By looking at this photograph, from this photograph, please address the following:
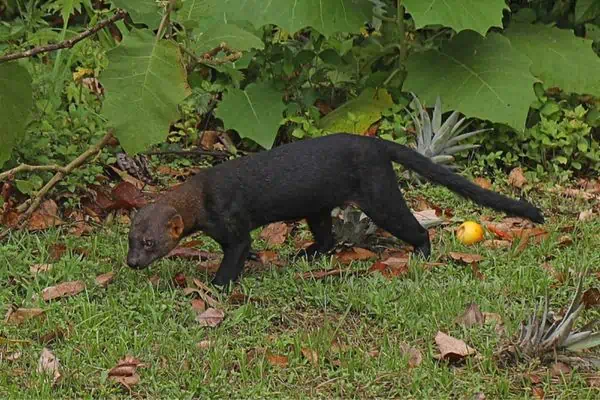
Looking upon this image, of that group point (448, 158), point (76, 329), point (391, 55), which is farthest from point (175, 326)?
point (391, 55)

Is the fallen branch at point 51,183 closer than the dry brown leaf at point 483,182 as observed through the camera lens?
Yes

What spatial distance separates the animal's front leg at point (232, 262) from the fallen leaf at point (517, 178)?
237cm

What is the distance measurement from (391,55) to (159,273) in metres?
2.98

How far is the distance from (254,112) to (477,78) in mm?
1489

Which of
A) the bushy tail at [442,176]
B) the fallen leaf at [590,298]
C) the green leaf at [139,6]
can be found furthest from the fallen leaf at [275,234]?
the fallen leaf at [590,298]

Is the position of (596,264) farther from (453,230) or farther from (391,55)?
(391,55)

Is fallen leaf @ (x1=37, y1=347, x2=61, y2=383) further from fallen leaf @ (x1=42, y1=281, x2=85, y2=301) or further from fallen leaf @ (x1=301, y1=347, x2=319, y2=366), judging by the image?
fallen leaf @ (x1=301, y1=347, x2=319, y2=366)

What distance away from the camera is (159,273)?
18.7 ft

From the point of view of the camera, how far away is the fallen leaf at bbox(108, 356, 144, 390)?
443 centimetres

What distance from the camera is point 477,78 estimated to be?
7305mm

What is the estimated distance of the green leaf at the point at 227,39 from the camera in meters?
5.97

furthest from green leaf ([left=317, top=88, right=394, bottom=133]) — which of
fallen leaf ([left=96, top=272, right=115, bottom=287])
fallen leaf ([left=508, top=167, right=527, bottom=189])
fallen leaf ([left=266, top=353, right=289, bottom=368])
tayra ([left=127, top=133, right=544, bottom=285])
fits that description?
fallen leaf ([left=266, top=353, right=289, bottom=368])

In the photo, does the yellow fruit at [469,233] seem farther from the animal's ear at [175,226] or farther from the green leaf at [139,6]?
the green leaf at [139,6]

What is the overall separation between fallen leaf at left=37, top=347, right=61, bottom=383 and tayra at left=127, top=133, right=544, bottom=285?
101cm
